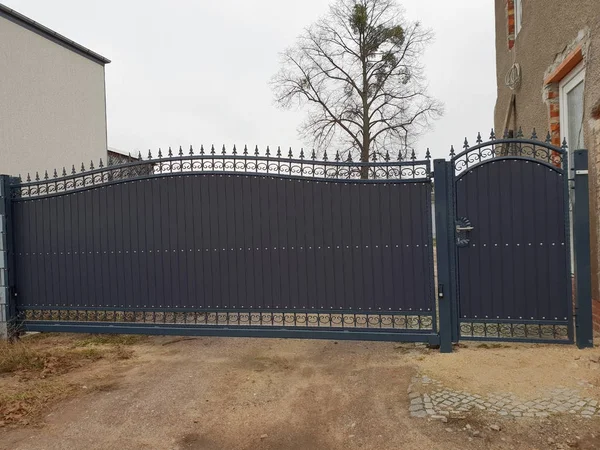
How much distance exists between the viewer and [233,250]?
4934mm

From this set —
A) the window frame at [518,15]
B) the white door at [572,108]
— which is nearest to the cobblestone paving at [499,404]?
the white door at [572,108]

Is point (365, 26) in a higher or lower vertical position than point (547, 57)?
higher

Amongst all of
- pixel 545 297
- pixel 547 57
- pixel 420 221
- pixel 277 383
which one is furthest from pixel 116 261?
pixel 547 57

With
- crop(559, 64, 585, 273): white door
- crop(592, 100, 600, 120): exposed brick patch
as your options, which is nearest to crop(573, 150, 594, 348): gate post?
crop(592, 100, 600, 120): exposed brick patch

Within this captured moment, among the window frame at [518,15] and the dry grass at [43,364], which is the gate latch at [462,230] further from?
the window frame at [518,15]

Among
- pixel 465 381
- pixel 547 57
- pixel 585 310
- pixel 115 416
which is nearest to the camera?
pixel 115 416

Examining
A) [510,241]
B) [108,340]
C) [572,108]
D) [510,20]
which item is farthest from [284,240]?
[510,20]

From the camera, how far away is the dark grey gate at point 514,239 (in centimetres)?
425

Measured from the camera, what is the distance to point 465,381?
381 centimetres

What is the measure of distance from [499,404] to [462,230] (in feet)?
5.41

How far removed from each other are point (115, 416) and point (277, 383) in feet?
4.45

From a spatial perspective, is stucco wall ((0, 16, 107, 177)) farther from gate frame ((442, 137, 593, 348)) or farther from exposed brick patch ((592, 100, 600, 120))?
exposed brick patch ((592, 100, 600, 120))

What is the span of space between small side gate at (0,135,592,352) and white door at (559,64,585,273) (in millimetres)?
1359

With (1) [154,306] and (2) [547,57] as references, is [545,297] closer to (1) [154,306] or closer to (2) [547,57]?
(2) [547,57]
